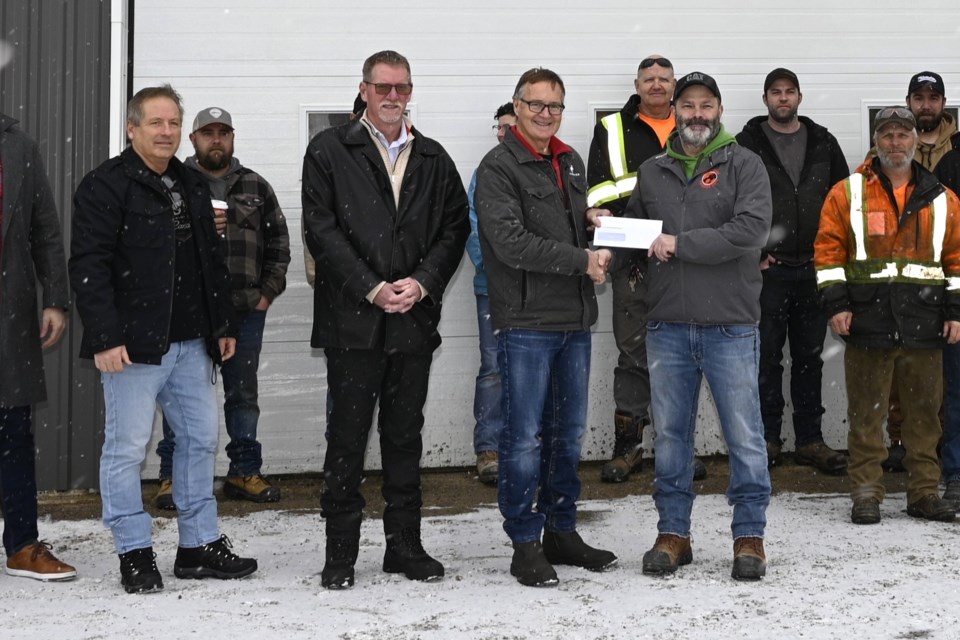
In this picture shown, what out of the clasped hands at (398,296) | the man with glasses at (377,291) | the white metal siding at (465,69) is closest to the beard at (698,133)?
the man with glasses at (377,291)

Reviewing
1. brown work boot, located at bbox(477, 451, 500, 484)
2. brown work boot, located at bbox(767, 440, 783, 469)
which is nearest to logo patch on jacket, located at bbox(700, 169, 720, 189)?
brown work boot, located at bbox(477, 451, 500, 484)

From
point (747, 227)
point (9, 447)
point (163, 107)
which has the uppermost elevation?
point (163, 107)

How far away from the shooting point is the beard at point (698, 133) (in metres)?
4.79

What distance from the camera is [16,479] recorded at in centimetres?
491

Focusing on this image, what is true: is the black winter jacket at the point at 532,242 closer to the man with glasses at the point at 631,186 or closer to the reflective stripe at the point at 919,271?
the man with glasses at the point at 631,186

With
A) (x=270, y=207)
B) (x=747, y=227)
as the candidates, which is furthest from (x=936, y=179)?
(x=270, y=207)

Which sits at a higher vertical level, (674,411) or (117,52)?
(117,52)

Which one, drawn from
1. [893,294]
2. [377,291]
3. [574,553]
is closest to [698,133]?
[377,291]

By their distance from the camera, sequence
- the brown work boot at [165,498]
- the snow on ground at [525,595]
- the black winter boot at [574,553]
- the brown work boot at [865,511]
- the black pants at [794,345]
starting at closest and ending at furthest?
the snow on ground at [525,595]
the black winter boot at [574,553]
the brown work boot at [865,511]
the brown work boot at [165,498]
the black pants at [794,345]

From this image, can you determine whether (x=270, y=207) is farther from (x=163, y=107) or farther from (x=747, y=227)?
(x=747, y=227)

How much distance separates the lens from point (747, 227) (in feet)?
15.3

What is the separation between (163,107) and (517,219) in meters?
1.57

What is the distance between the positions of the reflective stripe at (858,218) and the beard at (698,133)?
1.38 meters

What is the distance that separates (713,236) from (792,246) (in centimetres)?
244
